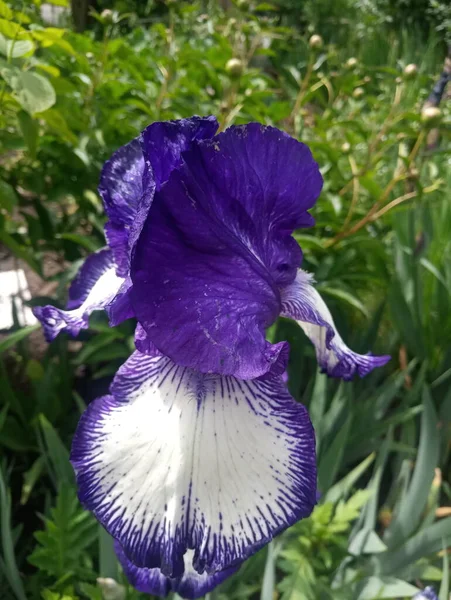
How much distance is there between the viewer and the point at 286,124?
1613mm

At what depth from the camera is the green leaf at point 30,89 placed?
2.83 feet

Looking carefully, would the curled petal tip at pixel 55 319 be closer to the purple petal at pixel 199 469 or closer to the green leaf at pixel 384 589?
the purple petal at pixel 199 469

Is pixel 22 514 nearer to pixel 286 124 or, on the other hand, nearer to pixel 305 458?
pixel 305 458

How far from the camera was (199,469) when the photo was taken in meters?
0.52

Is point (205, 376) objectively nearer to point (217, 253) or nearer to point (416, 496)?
point (217, 253)

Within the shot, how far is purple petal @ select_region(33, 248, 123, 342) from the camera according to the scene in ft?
2.30

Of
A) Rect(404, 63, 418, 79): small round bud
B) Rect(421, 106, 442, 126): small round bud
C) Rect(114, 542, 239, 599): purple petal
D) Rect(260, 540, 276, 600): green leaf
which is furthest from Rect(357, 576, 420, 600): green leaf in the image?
Rect(404, 63, 418, 79): small round bud

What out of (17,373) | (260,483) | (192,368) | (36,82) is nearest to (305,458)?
(260,483)

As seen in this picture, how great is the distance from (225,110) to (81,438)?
98 cm

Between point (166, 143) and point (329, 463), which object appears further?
point (329, 463)

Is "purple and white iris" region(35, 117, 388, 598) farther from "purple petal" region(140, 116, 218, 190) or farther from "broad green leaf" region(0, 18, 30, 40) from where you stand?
"broad green leaf" region(0, 18, 30, 40)

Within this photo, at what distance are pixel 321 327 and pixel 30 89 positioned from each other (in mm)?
640

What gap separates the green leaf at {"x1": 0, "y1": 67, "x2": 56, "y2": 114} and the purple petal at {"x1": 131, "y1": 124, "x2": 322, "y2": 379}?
508mm

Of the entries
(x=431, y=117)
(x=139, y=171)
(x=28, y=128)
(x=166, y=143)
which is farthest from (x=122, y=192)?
(x=431, y=117)
